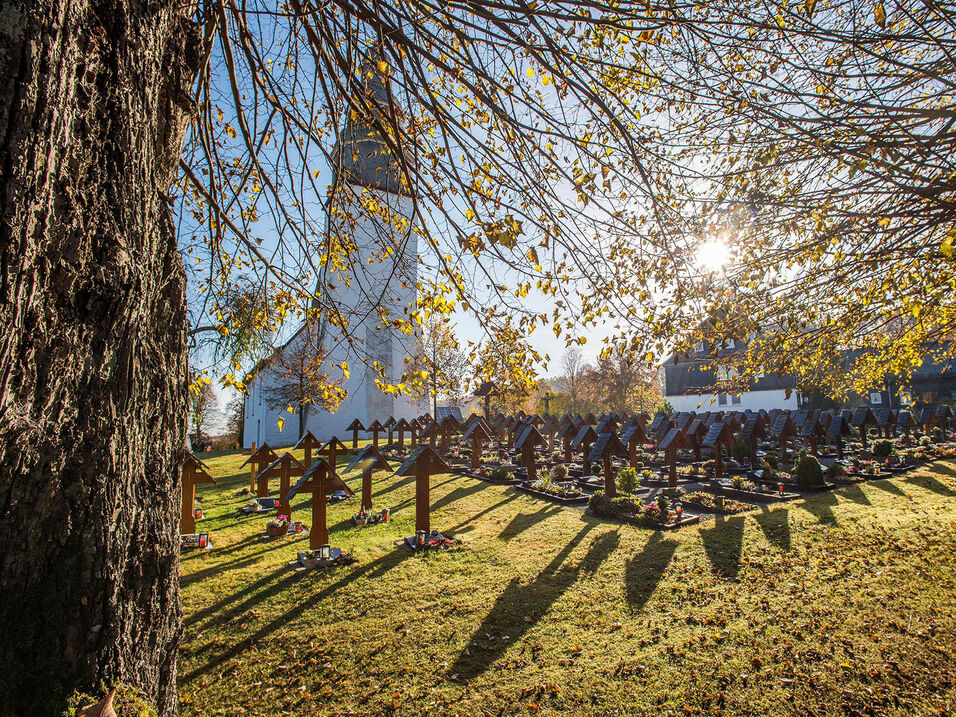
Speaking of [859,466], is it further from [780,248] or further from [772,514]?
[780,248]

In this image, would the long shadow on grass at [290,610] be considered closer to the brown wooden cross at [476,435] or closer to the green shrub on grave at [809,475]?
the brown wooden cross at [476,435]

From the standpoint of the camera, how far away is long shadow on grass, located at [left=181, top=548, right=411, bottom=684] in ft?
14.9

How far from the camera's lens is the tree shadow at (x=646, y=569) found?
19.4 feet

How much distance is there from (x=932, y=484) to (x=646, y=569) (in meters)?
11.6

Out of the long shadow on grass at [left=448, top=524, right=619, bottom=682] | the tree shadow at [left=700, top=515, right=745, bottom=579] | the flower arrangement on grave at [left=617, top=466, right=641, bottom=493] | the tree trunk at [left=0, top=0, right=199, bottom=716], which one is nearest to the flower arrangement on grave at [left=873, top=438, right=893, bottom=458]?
the tree shadow at [left=700, top=515, right=745, bottom=579]

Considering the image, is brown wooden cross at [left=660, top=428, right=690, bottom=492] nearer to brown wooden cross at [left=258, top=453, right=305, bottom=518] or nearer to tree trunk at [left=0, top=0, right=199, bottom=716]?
brown wooden cross at [left=258, top=453, right=305, bottom=518]

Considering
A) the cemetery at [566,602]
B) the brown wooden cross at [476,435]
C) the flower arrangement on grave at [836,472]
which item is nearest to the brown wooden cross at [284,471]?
the cemetery at [566,602]

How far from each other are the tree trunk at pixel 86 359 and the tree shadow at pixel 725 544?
7.10 m

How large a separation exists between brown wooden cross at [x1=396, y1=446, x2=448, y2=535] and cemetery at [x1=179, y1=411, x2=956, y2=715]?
0.11 feet

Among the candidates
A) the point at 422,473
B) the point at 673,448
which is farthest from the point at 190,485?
the point at 673,448

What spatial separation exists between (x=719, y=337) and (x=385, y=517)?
7.38 metres

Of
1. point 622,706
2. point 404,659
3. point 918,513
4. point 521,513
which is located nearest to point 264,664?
point 404,659

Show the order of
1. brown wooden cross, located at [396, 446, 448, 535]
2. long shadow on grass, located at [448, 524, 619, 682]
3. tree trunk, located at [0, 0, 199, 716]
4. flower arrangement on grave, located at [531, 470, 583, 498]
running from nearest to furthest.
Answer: tree trunk, located at [0, 0, 199, 716] < long shadow on grass, located at [448, 524, 619, 682] < brown wooden cross, located at [396, 446, 448, 535] < flower arrangement on grave, located at [531, 470, 583, 498]

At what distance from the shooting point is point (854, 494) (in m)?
11.9
